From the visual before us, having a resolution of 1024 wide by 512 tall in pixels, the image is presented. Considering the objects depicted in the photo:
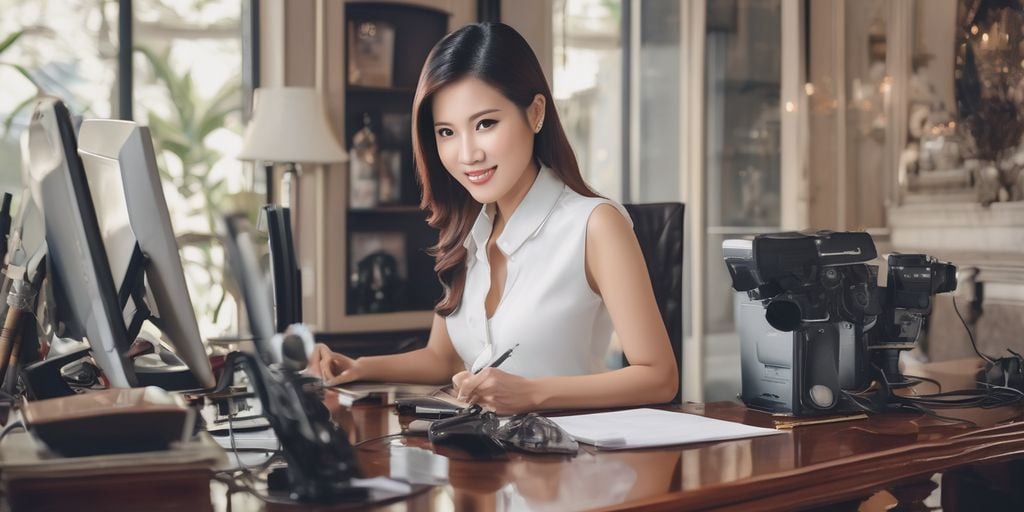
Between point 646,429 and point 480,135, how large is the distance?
24.6 inches

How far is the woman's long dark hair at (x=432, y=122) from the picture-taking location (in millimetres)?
1749

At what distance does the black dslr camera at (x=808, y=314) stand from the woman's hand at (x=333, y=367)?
2.33ft

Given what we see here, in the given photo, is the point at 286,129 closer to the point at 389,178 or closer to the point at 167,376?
the point at 389,178

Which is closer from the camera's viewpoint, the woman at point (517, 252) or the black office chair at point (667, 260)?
the woman at point (517, 252)

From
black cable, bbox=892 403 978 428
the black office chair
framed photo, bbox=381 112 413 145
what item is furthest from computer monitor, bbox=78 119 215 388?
framed photo, bbox=381 112 413 145

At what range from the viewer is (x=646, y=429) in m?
1.38

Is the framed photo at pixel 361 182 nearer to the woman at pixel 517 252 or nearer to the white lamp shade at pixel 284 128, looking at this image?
the white lamp shade at pixel 284 128

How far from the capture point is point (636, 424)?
4.66 ft

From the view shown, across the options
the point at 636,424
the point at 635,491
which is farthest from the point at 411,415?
the point at 635,491

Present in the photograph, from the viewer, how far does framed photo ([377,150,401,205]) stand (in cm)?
443

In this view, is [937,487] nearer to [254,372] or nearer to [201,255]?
[254,372]

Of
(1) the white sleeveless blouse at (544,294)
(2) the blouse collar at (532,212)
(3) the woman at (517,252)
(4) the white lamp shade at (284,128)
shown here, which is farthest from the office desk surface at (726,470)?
(4) the white lamp shade at (284,128)

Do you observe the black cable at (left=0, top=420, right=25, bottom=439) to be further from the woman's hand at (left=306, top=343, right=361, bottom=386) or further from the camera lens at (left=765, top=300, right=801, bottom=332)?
the camera lens at (left=765, top=300, right=801, bottom=332)

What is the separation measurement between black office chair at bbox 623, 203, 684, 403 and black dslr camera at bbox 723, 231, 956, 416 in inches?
26.6
